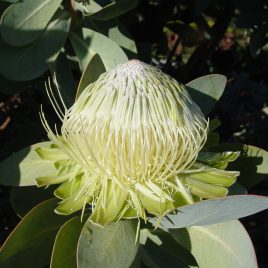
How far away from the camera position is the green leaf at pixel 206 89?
1.19m

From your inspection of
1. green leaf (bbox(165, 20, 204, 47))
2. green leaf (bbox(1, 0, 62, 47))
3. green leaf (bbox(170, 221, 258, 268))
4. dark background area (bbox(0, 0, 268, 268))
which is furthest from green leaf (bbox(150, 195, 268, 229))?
green leaf (bbox(165, 20, 204, 47))

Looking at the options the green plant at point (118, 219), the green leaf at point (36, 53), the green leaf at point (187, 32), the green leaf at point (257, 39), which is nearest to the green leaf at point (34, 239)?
the green plant at point (118, 219)

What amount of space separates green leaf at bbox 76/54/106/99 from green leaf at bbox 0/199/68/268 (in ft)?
0.77

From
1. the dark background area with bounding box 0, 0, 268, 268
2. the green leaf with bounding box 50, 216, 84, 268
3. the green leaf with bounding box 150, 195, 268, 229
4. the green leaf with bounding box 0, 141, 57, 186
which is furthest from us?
the dark background area with bounding box 0, 0, 268, 268

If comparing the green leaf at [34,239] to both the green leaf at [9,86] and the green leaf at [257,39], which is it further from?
the green leaf at [257,39]

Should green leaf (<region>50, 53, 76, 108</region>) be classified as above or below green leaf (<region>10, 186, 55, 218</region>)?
above

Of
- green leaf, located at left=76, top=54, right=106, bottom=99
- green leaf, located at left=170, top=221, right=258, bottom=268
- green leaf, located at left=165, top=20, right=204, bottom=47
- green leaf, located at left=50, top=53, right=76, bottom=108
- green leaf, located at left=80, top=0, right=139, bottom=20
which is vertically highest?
green leaf, located at left=80, top=0, right=139, bottom=20

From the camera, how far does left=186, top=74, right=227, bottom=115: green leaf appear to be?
1.19 m

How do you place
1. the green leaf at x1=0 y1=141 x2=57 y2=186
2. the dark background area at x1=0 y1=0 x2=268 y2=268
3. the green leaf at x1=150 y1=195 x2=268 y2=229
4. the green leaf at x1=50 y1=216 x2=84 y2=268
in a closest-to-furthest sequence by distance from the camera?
the green leaf at x1=150 y1=195 x2=268 y2=229, the green leaf at x1=50 y1=216 x2=84 y2=268, the green leaf at x1=0 y1=141 x2=57 y2=186, the dark background area at x1=0 y1=0 x2=268 y2=268

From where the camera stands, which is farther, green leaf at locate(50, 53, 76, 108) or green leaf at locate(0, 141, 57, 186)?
green leaf at locate(50, 53, 76, 108)

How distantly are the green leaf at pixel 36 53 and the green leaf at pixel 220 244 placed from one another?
463mm

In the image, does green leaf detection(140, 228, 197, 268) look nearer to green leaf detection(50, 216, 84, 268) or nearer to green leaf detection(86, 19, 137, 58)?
green leaf detection(50, 216, 84, 268)

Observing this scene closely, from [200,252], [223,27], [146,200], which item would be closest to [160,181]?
[146,200]

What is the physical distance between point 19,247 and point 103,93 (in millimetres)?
312
